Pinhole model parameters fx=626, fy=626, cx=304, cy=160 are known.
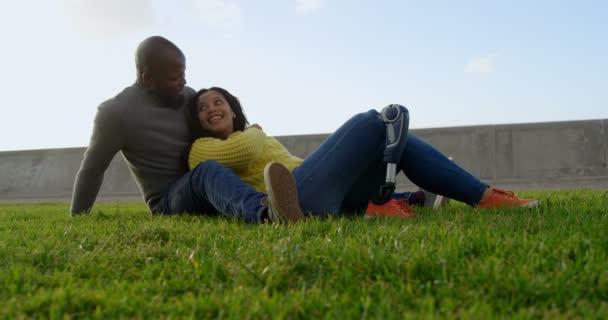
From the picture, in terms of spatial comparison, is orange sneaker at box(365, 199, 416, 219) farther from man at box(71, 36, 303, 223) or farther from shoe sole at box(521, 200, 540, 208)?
man at box(71, 36, 303, 223)

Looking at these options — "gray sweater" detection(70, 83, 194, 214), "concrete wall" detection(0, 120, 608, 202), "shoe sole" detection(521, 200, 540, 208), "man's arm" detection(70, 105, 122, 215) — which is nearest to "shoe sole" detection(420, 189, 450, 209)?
"shoe sole" detection(521, 200, 540, 208)

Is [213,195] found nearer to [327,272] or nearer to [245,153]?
[245,153]

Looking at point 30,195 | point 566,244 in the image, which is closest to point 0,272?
point 566,244

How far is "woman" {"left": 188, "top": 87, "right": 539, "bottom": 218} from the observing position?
3316 mm

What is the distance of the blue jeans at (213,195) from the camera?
323cm

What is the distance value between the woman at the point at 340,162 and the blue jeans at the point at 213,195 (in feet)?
0.49

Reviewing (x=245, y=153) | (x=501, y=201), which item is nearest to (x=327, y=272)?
(x=245, y=153)

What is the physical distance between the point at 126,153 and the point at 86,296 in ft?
8.25

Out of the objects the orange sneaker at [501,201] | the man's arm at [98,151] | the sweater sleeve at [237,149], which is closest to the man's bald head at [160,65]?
the man's arm at [98,151]

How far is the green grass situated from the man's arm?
1.22 m

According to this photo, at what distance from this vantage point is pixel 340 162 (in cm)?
332

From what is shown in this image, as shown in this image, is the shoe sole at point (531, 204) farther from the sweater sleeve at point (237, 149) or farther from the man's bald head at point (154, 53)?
the man's bald head at point (154, 53)

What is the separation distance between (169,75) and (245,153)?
848mm

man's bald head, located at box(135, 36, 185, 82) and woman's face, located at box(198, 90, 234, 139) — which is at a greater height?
man's bald head, located at box(135, 36, 185, 82)
